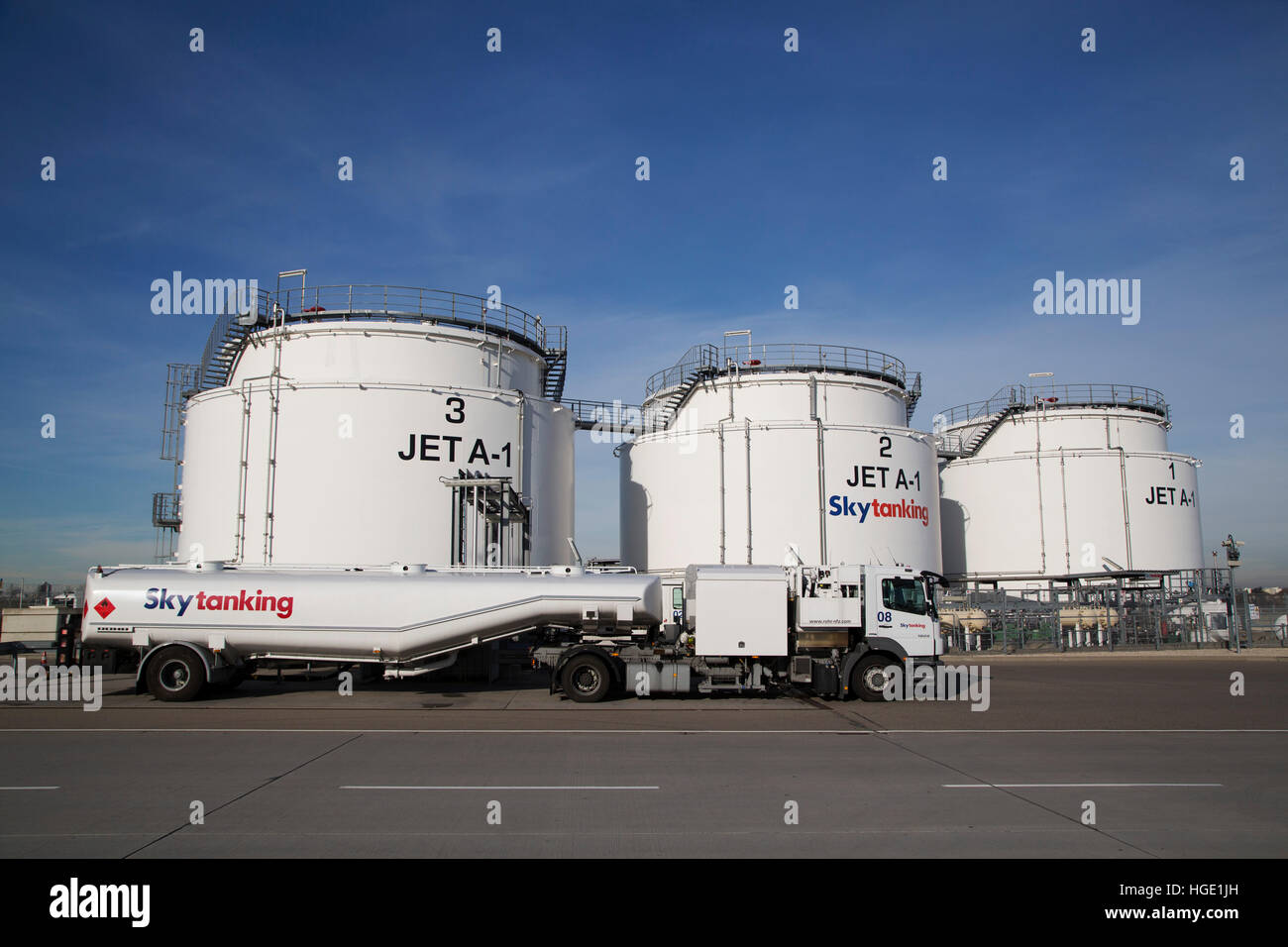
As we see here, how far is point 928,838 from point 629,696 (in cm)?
1356

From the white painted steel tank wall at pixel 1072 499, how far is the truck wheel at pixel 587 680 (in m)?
33.8

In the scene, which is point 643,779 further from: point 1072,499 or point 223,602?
point 1072,499

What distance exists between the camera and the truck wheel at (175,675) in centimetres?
2030

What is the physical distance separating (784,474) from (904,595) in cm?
1527

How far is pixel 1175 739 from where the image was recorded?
14.8 m

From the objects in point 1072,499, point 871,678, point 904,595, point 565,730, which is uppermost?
point 1072,499

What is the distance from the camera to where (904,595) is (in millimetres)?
21109

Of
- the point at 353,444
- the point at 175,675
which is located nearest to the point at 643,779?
the point at 175,675

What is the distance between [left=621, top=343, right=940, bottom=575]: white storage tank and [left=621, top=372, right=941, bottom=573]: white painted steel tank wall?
0.16ft

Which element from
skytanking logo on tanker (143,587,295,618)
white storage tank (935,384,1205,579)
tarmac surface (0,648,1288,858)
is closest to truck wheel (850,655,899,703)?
tarmac surface (0,648,1288,858)

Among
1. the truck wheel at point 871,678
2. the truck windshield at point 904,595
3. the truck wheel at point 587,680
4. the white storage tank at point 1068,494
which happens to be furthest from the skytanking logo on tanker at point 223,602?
the white storage tank at point 1068,494

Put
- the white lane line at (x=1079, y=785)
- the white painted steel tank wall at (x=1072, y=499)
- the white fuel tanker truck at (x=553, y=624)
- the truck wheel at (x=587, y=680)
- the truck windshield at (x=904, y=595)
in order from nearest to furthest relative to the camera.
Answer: the white lane line at (x=1079, y=785), the truck wheel at (x=587, y=680), the white fuel tanker truck at (x=553, y=624), the truck windshield at (x=904, y=595), the white painted steel tank wall at (x=1072, y=499)

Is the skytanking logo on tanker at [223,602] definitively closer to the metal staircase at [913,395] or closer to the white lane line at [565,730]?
the white lane line at [565,730]
